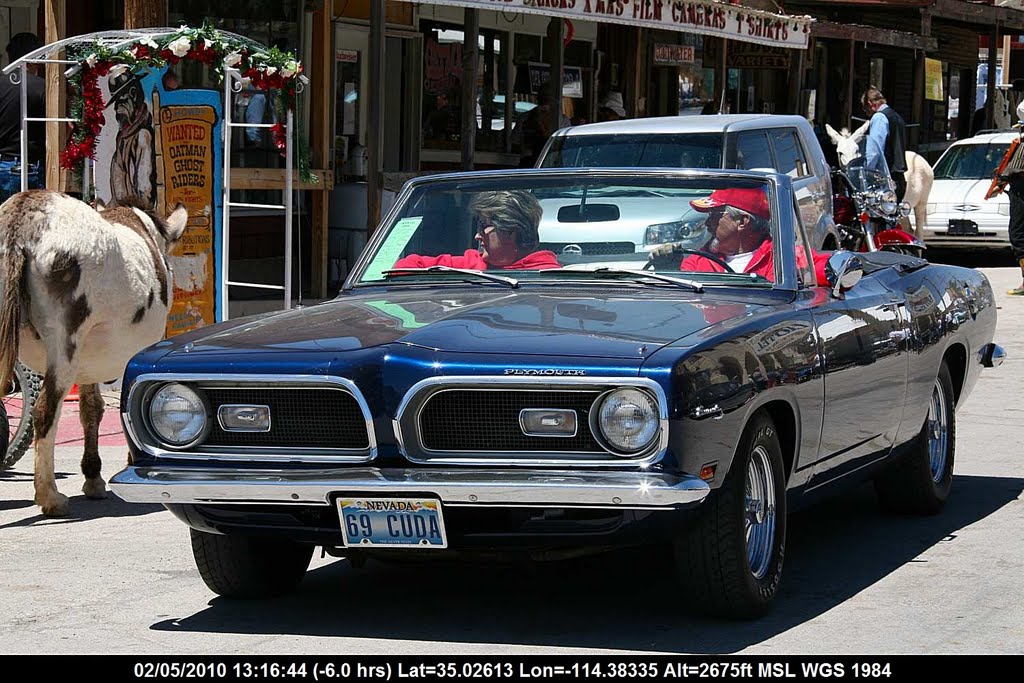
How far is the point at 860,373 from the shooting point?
6875 millimetres

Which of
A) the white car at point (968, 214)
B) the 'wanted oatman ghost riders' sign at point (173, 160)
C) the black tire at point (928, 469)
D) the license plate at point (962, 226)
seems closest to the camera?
the black tire at point (928, 469)

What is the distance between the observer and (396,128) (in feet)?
66.7

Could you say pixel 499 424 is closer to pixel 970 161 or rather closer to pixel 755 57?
pixel 970 161

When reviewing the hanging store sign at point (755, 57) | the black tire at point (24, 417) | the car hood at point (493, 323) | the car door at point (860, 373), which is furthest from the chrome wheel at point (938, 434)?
the hanging store sign at point (755, 57)

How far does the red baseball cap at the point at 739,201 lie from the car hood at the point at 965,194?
16798mm

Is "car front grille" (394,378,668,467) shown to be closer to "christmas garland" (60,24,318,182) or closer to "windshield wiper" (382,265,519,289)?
"windshield wiper" (382,265,519,289)

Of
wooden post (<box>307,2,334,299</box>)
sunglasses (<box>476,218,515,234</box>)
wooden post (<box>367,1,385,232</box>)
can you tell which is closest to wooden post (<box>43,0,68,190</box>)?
wooden post (<box>367,1,385,232</box>)

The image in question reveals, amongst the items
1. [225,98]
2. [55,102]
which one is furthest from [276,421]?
[55,102]

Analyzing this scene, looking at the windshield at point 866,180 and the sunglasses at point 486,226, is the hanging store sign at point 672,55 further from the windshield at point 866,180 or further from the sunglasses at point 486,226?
the sunglasses at point 486,226

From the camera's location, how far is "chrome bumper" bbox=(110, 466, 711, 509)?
533 centimetres

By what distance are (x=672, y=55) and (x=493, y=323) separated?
65.0 feet

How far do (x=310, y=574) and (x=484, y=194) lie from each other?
5.87 feet

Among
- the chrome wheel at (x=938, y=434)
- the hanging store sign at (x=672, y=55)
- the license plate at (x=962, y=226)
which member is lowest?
the chrome wheel at (x=938, y=434)

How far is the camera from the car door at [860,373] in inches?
260
